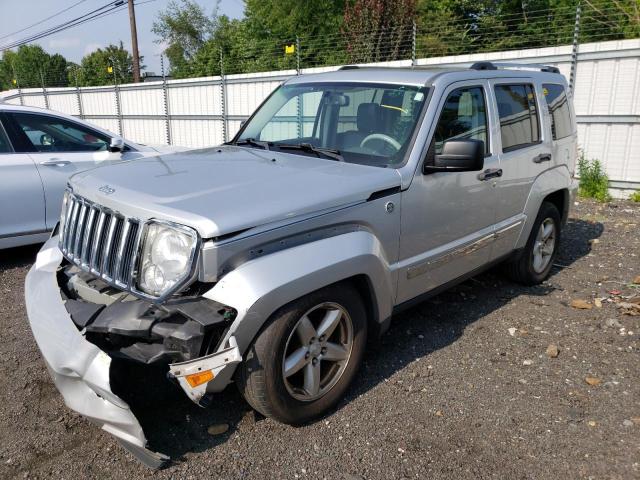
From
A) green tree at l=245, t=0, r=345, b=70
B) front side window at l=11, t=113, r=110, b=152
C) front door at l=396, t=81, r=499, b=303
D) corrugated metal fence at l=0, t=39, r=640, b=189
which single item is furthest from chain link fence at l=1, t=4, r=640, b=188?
front door at l=396, t=81, r=499, b=303

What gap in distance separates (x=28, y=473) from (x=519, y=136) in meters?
4.20

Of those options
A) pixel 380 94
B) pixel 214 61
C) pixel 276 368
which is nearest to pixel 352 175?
pixel 380 94

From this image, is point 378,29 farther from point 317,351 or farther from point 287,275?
point 287,275

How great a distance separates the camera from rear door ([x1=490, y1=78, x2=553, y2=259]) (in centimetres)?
439

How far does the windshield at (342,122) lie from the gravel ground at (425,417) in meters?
1.49

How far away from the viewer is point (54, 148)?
6039 mm

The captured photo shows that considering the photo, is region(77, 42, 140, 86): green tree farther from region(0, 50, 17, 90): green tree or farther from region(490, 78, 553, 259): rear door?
region(490, 78, 553, 259): rear door

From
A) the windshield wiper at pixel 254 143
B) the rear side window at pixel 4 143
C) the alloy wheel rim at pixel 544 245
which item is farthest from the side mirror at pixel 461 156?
the rear side window at pixel 4 143

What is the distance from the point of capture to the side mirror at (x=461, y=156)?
134 inches

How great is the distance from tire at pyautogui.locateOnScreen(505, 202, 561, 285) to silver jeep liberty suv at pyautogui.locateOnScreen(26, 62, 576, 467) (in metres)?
0.62

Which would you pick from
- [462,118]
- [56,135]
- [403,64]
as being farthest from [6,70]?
Answer: [462,118]

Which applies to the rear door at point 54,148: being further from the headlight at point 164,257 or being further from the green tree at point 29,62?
the green tree at point 29,62

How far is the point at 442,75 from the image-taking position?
3.90 meters

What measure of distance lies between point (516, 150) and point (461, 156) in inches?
54.1
